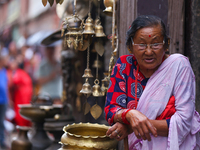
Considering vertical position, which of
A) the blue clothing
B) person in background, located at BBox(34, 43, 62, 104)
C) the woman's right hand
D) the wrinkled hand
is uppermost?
the woman's right hand

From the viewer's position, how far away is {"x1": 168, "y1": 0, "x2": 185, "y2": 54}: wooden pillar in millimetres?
2604

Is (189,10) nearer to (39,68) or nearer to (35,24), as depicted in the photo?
(39,68)

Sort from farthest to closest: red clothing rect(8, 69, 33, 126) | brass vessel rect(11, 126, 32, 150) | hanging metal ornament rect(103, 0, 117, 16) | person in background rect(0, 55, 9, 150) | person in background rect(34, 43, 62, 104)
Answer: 1. person in background rect(34, 43, 62, 104)
2. red clothing rect(8, 69, 33, 126)
3. person in background rect(0, 55, 9, 150)
4. brass vessel rect(11, 126, 32, 150)
5. hanging metal ornament rect(103, 0, 117, 16)

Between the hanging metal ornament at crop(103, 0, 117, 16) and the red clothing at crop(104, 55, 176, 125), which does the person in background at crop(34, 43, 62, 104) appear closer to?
the hanging metal ornament at crop(103, 0, 117, 16)

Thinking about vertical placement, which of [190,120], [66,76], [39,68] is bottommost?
[39,68]

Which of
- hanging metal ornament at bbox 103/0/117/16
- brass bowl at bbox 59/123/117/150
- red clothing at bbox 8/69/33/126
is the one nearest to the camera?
brass bowl at bbox 59/123/117/150

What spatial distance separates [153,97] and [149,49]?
1.03 feet

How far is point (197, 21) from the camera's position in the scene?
104 inches

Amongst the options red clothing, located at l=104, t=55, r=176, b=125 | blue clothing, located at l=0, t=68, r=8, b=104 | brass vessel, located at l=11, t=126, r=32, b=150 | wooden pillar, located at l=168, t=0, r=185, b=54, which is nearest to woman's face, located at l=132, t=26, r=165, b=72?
red clothing, located at l=104, t=55, r=176, b=125

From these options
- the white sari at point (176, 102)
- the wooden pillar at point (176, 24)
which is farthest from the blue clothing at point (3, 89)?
the white sari at point (176, 102)

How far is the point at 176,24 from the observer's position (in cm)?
262

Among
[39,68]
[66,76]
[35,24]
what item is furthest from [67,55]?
[35,24]

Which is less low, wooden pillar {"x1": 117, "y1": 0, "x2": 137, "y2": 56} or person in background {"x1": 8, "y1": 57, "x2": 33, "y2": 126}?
wooden pillar {"x1": 117, "y1": 0, "x2": 137, "y2": 56}

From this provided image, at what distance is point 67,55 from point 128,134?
9.61ft
